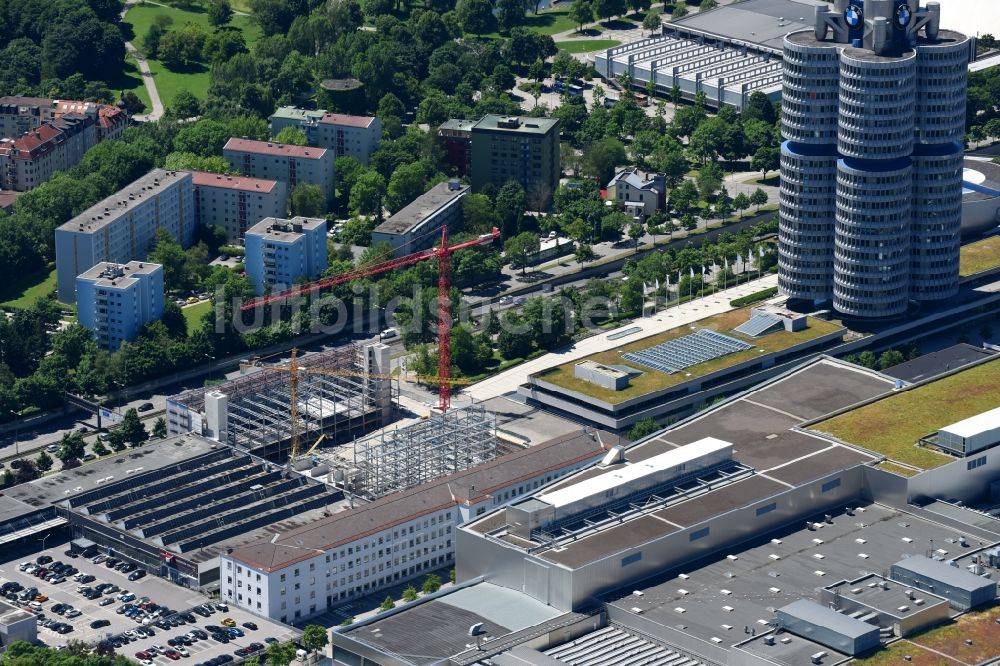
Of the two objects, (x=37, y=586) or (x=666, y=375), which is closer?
(x=37, y=586)

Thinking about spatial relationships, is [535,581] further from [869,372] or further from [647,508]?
[869,372]

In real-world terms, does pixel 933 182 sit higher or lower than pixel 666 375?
higher

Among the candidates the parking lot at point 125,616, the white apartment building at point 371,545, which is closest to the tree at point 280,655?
the parking lot at point 125,616

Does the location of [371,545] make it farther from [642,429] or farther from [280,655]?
[642,429]

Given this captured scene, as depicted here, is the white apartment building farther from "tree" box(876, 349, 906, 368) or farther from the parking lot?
"tree" box(876, 349, 906, 368)

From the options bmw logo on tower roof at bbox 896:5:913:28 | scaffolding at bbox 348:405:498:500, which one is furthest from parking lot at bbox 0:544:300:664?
bmw logo on tower roof at bbox 896:5:913:28

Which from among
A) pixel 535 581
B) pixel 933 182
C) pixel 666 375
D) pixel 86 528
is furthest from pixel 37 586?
pixel 933 182

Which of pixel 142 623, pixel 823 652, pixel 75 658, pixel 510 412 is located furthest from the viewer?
pixel 510 412

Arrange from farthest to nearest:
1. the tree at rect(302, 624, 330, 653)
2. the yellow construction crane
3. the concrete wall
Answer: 1. the yellow construction crane
2. the tree at rect(302, 624, 330, 653)
3. the concrete wall
